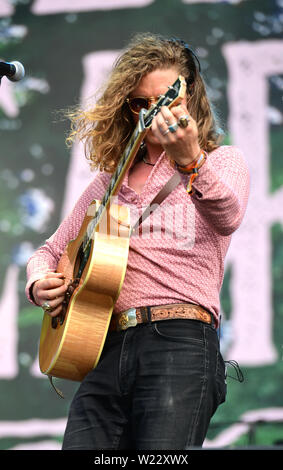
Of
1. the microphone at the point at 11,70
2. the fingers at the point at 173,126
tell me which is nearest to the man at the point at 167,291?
the fingers at the point at 173,126

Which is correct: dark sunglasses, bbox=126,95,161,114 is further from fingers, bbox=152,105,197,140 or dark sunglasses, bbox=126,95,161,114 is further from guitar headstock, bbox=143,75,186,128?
fingers, bbox=152,105,197,140

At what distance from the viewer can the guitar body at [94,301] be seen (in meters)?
2.20

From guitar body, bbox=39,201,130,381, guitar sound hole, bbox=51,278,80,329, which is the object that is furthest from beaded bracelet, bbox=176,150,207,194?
guitar sound hole, bbox=51,278,80,329

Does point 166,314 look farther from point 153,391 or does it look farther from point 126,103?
point 126,103

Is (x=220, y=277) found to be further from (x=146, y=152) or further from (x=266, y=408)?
(x=266, y=408)

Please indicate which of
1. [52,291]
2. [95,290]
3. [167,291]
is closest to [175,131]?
[167,291]

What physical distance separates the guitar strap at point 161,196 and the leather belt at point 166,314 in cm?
29

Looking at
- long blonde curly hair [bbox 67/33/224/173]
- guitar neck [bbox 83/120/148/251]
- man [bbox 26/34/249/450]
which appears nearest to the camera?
man [bbox 26/34/249/450]

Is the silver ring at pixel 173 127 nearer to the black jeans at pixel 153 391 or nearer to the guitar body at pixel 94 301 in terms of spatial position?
the guitar body at pixel 94 301

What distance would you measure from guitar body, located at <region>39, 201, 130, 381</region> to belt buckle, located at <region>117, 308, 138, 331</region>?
0.05 metres

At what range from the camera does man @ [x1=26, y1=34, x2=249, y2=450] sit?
6.48 ft

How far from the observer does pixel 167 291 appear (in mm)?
2133

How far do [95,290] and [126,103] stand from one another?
837mm

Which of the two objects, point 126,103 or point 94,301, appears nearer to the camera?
point 94,301
